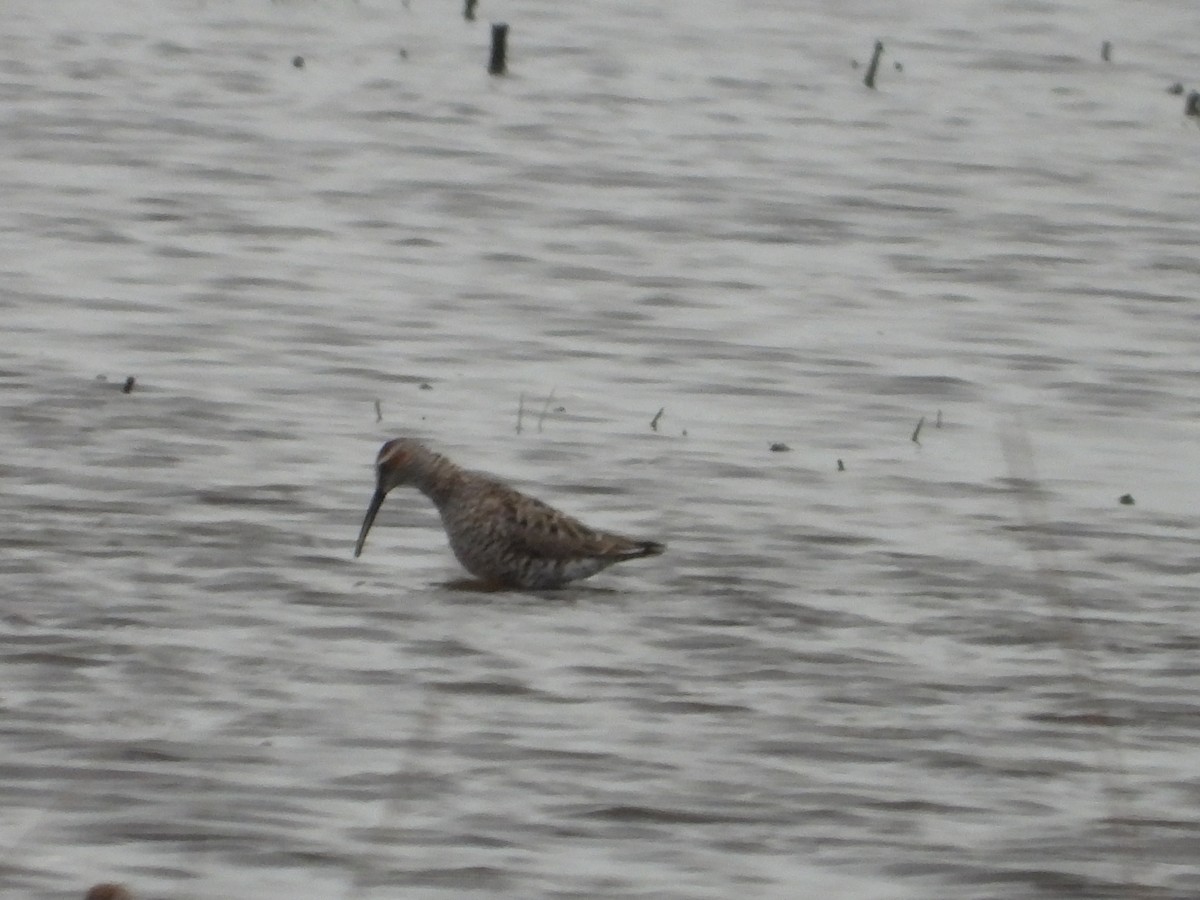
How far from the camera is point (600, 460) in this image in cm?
1307

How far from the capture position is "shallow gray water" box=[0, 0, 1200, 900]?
8.42 m

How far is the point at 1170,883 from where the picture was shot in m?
8.05

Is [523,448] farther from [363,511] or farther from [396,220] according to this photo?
[396,220]

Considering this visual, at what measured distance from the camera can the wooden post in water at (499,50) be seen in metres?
23.7

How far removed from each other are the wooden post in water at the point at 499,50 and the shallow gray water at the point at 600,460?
0.84ft

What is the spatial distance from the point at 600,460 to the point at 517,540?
193 centimetres

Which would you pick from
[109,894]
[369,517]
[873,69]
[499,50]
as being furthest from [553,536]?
[873,69]

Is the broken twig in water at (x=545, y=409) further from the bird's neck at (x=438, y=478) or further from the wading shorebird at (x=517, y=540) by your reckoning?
the wading shorebird at (x=517, y=540)

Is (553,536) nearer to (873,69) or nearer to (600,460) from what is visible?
(600,460)

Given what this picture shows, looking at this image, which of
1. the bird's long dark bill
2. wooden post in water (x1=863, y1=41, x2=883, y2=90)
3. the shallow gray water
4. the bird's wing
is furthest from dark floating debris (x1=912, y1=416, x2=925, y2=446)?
wooden post in water (x1=863, y1=41, x2=883, y2=90)

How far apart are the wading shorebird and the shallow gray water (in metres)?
0.12

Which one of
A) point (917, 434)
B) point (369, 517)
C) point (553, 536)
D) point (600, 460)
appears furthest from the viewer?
point (917, 434)

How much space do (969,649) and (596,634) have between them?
1.20 m

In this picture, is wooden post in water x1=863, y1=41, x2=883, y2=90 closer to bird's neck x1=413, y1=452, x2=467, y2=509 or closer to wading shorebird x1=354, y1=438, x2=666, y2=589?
bird's neck x1=413, y1=452, x2=467, y2=509
